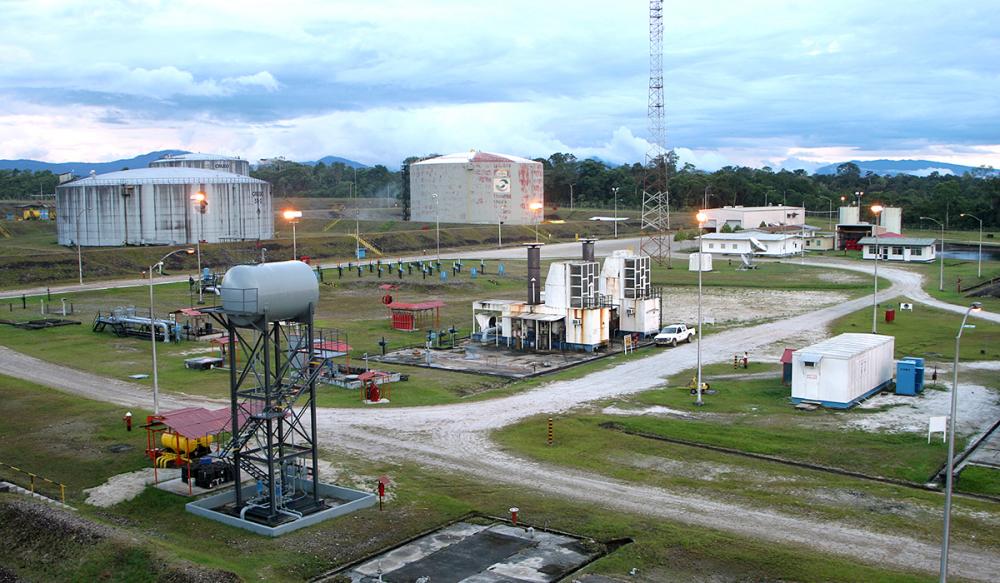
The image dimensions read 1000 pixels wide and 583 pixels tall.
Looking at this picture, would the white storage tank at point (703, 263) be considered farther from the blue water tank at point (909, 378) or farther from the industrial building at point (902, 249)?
the blue water tank at point (909, 378)

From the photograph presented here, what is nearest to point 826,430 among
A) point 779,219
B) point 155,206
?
point 155,206

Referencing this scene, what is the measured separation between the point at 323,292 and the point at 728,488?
6174 centimetres

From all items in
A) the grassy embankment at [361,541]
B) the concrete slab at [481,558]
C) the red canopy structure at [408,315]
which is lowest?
the concrete slab at [481,558]

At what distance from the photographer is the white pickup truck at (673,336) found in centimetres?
5831

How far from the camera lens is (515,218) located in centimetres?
16712

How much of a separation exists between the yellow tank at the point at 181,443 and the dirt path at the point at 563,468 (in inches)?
195

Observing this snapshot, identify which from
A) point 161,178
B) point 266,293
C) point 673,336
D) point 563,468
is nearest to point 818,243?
point 673,336

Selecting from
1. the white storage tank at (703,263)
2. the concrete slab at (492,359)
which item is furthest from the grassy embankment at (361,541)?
the white storage tank at (703,263)

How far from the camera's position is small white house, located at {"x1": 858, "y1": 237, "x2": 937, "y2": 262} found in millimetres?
114250

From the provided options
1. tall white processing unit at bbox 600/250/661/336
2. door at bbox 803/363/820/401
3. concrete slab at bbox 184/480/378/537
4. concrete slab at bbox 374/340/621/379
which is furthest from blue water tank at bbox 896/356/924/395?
concrete slab at bbox 184/480/378/537

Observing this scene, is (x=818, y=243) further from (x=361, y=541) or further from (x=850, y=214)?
(x=361, y=541)

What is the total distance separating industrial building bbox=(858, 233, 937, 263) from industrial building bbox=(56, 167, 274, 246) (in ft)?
283

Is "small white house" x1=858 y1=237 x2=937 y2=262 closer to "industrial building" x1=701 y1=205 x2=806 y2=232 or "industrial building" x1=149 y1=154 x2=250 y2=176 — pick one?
"industrial building" x1=701 y1=205 x2=806 y2=232

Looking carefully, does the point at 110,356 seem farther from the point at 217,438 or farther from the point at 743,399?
the point at 743,399
